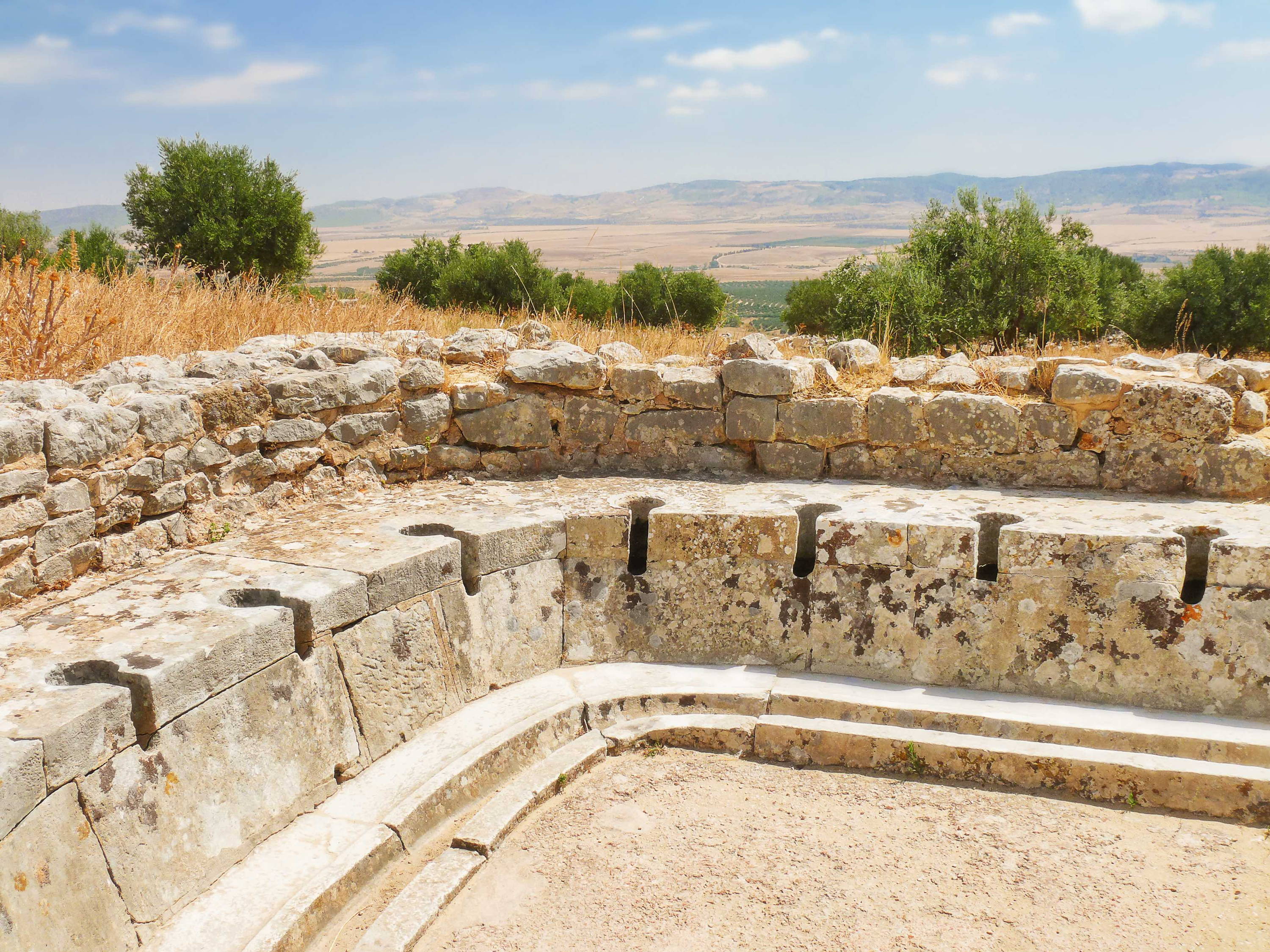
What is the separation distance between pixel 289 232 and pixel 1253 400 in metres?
14.6

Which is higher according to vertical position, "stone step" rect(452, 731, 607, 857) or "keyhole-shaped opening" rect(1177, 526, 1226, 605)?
"keyhole-shaped opening" rect(1177, 526, 1226, 605)

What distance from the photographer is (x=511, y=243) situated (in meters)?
18.7

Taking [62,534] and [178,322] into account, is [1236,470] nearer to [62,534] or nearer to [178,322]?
[62,534]

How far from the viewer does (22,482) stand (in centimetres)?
383

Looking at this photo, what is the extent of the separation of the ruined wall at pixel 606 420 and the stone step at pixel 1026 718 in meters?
1.70

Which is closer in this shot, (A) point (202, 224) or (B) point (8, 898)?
(B) point (8, 898)

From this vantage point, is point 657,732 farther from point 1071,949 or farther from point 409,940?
point 1071,949

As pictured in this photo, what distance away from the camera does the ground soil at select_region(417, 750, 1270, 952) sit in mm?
3314

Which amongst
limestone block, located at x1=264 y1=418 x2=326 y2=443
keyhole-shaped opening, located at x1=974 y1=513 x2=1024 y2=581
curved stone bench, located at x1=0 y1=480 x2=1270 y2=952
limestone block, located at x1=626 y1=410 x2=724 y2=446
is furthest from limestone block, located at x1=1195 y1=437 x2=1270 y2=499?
limestone block, located at x1=264 y1=418 x2=326 y2=443

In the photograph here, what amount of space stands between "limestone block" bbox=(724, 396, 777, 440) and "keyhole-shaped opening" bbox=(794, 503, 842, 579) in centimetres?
84

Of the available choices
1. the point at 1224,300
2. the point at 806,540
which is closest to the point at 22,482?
the point at 806,540

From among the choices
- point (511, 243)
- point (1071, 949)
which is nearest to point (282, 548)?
point (1071, 949)

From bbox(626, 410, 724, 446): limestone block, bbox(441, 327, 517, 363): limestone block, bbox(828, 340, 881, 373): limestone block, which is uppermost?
bbox(441, 327, 517, 363): limestone block

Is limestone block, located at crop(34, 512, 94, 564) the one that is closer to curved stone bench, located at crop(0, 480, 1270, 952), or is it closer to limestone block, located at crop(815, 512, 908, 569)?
curved stone bench, located at crop(0, 480, 1270, 952)
